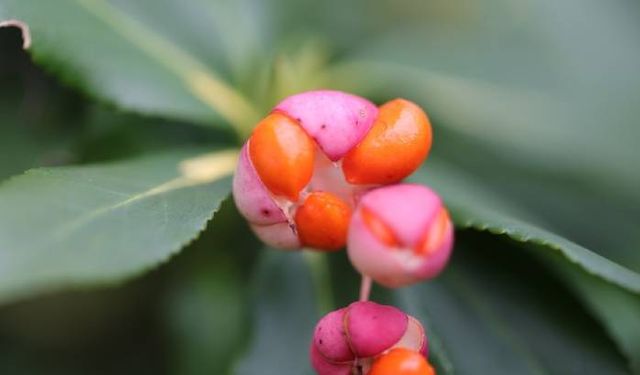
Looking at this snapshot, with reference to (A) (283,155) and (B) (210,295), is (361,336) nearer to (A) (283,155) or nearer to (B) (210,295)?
(A) (283,155)

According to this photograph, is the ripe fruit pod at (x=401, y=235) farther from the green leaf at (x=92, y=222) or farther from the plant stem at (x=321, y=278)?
the plant stem at (x=321, y=278)

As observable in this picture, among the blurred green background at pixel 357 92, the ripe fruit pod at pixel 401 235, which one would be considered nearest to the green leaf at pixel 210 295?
the blurred green background at pixel 357 92

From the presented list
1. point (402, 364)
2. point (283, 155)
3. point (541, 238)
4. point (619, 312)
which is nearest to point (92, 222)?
point (283, 155)

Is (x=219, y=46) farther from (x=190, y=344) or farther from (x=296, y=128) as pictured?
(x=296, y=128)

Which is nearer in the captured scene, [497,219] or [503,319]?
[497,219]

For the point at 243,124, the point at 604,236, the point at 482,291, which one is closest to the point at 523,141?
the point at 604,236

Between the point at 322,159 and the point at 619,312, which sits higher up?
the point at 322,159

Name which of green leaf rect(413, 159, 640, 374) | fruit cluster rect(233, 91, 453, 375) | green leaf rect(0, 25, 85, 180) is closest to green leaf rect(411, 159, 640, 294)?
green leaf rect(413, 159, 640, 374)
